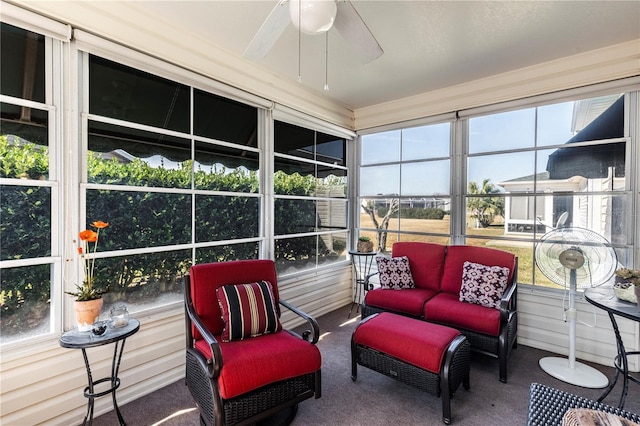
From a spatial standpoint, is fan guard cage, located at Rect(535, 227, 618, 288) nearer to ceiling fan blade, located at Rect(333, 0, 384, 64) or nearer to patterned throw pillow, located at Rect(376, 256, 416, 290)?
patterned throw pillow, located at Rect(376, 256, 416, 290)

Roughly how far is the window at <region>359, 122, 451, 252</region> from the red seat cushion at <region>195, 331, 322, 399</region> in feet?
8.21

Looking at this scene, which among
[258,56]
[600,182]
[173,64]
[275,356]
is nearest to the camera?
[275,356]

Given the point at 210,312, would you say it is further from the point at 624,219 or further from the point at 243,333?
the point at 624,219

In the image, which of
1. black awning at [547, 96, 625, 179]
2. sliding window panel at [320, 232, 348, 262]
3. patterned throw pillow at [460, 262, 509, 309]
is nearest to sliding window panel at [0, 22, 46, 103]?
sliding window panel at [320, 232, 348, 262]

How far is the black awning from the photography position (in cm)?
276

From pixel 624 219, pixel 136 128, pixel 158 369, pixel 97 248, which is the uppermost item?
pixel 136 128

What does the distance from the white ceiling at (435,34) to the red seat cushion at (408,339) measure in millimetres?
2360

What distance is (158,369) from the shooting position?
2.36 meters

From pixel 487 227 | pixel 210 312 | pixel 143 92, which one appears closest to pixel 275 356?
pixel 210 312

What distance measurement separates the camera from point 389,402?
216 cm

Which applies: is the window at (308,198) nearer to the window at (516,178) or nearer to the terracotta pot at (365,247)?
the terracotta pot at (365,247)

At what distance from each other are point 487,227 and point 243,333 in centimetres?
292

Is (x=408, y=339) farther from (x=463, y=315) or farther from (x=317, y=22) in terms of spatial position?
(x=317, y=22)

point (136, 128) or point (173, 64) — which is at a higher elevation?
point (173, 64)
